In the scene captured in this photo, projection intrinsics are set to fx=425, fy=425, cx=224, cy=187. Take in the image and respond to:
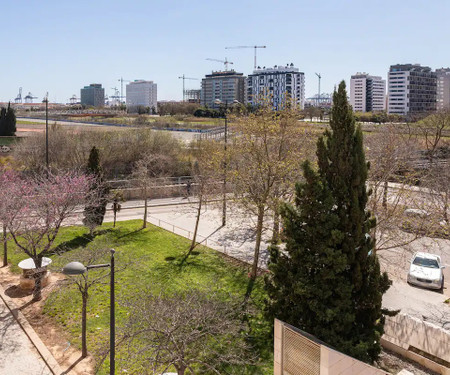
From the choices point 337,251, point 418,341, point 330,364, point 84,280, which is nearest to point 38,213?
point 84,280

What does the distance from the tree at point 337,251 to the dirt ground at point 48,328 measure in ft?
18.5

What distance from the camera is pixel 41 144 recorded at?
35.6 metres

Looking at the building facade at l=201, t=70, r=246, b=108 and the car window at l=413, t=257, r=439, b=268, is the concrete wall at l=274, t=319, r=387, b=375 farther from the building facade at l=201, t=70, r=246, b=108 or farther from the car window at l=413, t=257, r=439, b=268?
the building facade at l=201, t=70, r=246, b=108

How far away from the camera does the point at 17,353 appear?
11.5 m

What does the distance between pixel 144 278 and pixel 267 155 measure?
663 cm

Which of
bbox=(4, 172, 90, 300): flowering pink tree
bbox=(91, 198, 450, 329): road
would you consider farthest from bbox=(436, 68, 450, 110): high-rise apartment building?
bbox=(4, 172, 90, 300): flowering pink tree

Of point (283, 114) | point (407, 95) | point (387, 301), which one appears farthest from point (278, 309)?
point (407, 95)

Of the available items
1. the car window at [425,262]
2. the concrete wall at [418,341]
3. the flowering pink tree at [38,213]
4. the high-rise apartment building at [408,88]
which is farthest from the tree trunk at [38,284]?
the high-rise apartment building at [408,88]

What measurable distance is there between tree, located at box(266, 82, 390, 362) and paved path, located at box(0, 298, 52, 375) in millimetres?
6703

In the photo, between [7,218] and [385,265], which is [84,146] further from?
[385,265]

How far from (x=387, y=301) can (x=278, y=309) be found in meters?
5.84

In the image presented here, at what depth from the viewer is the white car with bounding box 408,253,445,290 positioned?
51.7ft

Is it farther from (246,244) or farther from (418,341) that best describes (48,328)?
(246,244)

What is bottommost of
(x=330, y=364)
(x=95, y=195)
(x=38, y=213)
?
(x=330, y=364)
